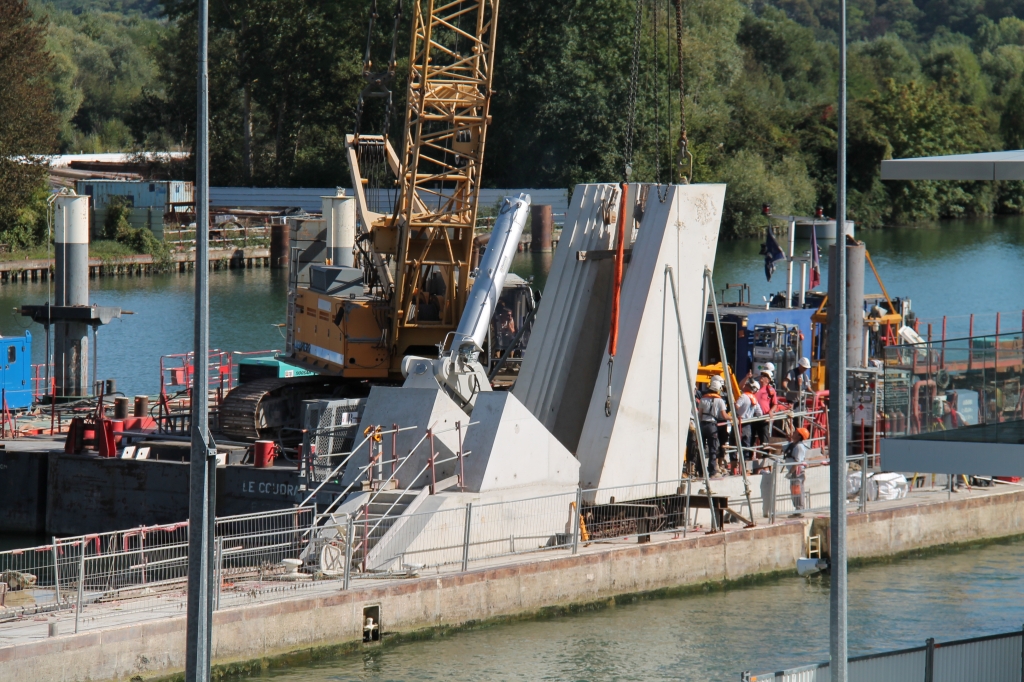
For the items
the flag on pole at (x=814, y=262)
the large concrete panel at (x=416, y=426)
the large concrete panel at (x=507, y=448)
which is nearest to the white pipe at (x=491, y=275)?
the large concrete panel at (x=416, y=426)

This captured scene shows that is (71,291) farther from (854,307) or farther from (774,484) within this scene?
(774,484)

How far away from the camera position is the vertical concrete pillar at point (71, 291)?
108ft

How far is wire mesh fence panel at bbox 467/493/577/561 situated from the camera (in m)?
21.5

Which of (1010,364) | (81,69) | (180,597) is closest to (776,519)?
(1010,364)

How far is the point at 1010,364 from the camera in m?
16.5

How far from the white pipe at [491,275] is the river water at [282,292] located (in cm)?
1906

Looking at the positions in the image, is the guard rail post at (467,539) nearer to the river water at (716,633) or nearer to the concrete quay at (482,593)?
the concrete quay at (482,593)

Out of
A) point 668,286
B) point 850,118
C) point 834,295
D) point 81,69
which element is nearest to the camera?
point 834,295

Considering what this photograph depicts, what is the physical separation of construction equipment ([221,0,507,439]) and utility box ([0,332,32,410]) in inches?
230

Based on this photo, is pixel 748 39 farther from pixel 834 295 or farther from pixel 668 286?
pixel 834 295

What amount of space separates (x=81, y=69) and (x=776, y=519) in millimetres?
120906

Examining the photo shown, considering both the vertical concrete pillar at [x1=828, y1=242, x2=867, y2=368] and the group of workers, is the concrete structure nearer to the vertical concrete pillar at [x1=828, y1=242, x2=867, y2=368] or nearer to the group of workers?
the group of workers

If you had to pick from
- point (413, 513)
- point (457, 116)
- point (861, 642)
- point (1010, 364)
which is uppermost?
point (457, 116)

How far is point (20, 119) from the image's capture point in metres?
69.0
